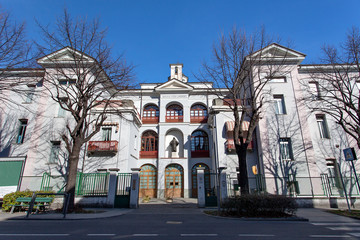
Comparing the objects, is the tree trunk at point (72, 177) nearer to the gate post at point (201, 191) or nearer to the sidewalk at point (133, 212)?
the sidewalk at point (133, 212)

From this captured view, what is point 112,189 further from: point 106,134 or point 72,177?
point 106,134

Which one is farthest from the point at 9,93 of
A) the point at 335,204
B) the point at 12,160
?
the point at 335,204

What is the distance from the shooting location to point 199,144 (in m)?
22.8

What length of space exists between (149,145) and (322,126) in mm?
17782

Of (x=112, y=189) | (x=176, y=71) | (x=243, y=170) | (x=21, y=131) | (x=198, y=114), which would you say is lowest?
(x=112, y=189)

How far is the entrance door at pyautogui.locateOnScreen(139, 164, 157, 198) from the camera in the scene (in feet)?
69.1

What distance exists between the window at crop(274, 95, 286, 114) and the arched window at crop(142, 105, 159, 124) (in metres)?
13.2

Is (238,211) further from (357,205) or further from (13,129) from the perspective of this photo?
(13,129)

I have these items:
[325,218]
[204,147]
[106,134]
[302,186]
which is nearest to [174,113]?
[204,147]

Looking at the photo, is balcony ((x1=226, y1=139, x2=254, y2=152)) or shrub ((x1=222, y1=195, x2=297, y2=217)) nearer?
shrub ((x1=222, y1=195, x2=297, y2=217))

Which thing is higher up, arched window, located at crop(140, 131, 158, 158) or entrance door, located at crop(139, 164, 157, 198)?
arched window, located at crop(140, 131, 158, 158)

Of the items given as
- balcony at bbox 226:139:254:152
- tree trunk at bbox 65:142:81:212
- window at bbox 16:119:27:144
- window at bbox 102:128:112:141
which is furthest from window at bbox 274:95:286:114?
window at bbox 16:119:27:144

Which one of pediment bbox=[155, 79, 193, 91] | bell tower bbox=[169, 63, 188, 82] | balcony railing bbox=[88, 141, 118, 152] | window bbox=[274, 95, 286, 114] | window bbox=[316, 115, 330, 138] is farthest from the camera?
bell tower bbox=[169, 63, 188, 82]

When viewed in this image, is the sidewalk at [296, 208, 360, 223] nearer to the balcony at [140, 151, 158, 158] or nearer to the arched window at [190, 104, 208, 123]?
the arched window at [190, 104, 208, 123]
